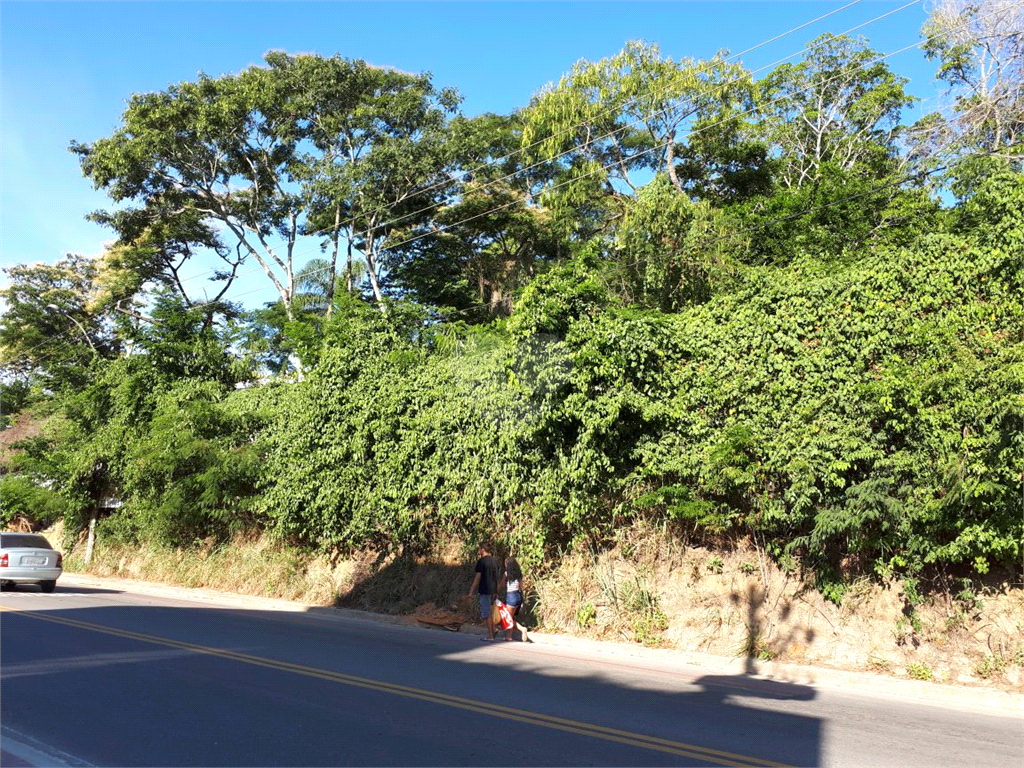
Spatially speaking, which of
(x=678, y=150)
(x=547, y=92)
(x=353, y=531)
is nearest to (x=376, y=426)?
(x=353, y=531)

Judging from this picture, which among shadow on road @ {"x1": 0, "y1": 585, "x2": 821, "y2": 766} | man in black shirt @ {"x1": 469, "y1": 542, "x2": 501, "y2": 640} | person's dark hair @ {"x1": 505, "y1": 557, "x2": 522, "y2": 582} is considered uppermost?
person's dark hair @ {"x1": 505, "y1": 557, "x2": 522, "y2": 582}

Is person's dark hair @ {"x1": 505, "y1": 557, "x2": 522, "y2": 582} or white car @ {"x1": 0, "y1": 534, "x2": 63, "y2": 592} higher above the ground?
person's dark hair @ {"x1": 505, "y1": 557, "x2": 522, "y2": 582}

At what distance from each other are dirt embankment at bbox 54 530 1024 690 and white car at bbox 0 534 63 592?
749 cm

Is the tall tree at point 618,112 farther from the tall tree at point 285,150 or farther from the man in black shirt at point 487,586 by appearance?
the man in black shirt at point 487,586

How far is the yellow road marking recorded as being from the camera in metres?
6.33

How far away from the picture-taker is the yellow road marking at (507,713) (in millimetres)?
6332

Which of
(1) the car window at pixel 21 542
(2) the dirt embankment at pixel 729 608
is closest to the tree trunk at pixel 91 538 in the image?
(1) the car window at pixel 21 542

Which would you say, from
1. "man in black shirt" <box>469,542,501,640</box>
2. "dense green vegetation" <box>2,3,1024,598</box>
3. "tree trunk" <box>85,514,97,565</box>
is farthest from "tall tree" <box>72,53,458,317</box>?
"man in black shirt" <box>469,542,501,640</box>

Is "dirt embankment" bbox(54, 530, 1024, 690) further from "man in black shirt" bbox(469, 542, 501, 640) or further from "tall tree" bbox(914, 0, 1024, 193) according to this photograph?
"tall tree" bbox(914, 0, 1024, 193)

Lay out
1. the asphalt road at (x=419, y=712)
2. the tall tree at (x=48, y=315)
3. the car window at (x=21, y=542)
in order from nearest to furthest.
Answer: the asphalt road at (x=419, y=712), the car window at (x=21, y=542), the tall tree at (x=48, y=315)

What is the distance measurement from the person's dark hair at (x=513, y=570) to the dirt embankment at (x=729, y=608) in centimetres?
105

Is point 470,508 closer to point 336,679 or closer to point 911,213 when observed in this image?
point 336,679

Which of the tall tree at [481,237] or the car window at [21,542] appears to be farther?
the tall tree at [481,237]

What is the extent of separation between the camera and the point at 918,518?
1055 centimetres
